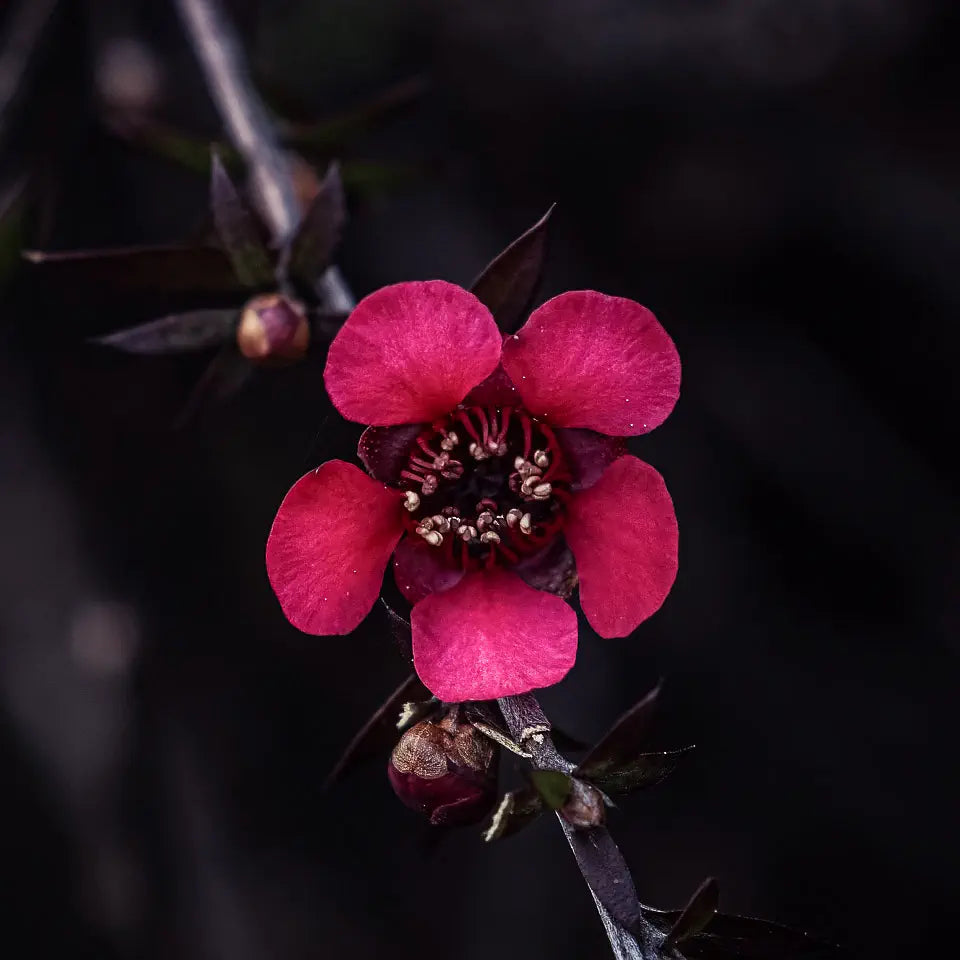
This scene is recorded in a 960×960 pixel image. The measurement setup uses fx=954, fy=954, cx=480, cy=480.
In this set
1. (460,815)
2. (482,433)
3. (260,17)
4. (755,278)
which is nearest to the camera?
(460,815)

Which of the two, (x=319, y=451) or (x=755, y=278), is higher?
(x=319, y=451)

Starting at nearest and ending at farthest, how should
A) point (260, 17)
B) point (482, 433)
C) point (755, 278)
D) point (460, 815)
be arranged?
point (460, 815) → point (482, 433) → point (755, 278) → point (260, 17)

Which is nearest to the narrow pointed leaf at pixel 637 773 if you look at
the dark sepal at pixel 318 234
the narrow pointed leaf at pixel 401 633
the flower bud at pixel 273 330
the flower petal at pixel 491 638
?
the flower petal at pixel 491 638

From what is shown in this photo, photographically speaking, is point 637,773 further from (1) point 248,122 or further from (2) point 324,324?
(1) point 248,122

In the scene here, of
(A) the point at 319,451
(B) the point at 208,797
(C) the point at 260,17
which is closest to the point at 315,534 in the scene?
(A) the point at 319,451

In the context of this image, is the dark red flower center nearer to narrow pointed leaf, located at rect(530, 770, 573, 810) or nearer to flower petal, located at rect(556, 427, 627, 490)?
flower petal, located at rect(556, 427, 627, 490)

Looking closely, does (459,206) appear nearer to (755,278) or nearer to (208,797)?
(755,278)

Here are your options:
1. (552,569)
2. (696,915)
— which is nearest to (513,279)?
(552,569)

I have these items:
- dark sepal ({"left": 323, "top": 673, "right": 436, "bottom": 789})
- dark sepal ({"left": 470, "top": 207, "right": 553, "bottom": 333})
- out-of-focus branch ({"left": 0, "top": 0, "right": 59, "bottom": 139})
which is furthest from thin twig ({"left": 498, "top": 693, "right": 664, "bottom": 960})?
out-of-focus branch ({"left": 0, "top": 0, "right": 59, "bottom": 139})
